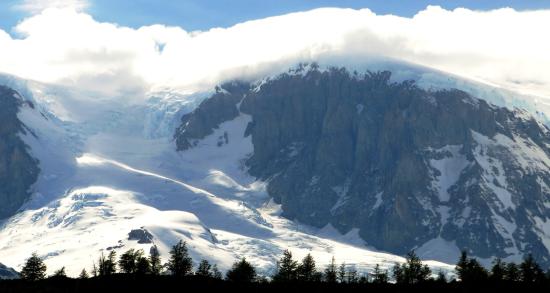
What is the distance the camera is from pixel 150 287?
7087 inches

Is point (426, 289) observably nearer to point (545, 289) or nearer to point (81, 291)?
point (545, 289)

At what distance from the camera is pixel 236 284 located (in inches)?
7456

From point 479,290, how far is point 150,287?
2040 inches

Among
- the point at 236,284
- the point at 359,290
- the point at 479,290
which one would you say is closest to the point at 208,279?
the point at 236,284

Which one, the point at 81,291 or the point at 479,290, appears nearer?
the point at 81,291

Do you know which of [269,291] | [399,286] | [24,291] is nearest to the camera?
[24,291]

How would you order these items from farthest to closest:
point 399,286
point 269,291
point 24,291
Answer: point 399,286, point 269,291, point 24,291

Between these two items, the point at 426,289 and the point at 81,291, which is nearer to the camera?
the point at 81,291

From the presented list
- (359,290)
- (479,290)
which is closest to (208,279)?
(359,290)

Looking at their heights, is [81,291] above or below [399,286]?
below

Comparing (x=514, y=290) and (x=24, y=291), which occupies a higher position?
(x=514, y=290)

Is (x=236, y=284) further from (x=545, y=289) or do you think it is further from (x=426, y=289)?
(x=545, y=289)

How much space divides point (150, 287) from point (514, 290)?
2243 inches

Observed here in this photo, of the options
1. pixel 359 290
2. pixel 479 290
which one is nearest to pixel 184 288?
pixel 359 290
